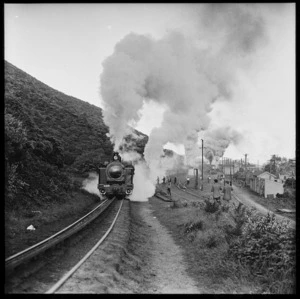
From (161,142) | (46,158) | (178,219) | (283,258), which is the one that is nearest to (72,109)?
(161,142)

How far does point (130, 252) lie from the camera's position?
9.25 m

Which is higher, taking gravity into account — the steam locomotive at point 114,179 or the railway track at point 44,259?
the steam locomotive at point 114,179

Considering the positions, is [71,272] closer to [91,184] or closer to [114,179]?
[114,179]

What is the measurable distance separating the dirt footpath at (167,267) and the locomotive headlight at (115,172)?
7296 millimetres

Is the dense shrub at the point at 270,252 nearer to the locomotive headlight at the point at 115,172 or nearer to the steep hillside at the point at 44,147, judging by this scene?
the steep hillside at the point at 44,147

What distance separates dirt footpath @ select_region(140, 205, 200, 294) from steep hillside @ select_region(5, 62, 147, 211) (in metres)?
6.34

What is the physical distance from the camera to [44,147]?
1961 cm

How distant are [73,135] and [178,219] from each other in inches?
1016

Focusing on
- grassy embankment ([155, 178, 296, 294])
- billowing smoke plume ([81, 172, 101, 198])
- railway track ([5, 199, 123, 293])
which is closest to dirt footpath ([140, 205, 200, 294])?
grassy embankment ([155, 178, 296, 294])

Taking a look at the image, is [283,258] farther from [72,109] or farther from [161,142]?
[72,109]

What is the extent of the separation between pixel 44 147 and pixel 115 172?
4.94 meters

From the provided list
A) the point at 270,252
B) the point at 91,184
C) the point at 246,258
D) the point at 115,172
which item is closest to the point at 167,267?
the point at 246,258

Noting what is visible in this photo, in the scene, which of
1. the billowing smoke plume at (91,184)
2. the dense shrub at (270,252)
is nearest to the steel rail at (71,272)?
the dense shrub at (270,252)

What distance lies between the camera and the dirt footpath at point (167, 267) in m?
6.86
